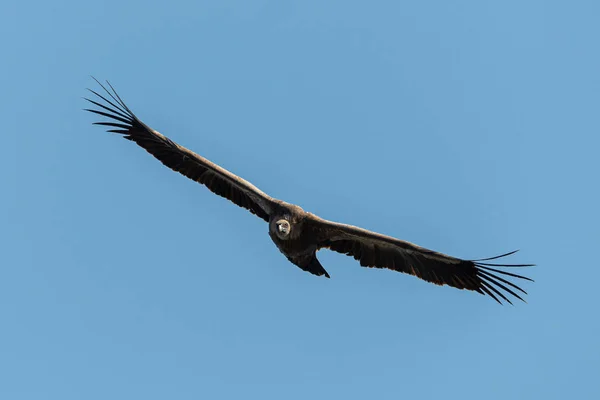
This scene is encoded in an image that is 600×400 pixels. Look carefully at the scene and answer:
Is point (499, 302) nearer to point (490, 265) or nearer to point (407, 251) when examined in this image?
point (490, 265)

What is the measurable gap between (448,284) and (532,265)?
2.59 metres

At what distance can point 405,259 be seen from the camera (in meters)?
18.0

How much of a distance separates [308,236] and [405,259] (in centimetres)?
201

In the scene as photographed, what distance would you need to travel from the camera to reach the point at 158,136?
18.4m

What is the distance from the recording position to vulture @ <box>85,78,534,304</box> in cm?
1739

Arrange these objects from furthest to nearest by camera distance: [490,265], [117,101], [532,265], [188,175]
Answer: [188,175] < [117,101] < [490,265] < [532,265]

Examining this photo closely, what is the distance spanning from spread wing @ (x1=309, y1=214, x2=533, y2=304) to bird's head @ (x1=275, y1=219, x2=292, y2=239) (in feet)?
1.67

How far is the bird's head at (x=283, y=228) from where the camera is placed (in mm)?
17663

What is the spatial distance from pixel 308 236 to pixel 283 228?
676 millimetres

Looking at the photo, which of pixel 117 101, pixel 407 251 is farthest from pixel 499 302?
pixel 117 101

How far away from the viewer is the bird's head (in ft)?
57.9

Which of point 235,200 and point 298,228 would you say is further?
point 235,200

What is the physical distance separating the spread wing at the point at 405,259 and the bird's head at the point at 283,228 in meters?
0.51

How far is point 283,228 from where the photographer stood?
57.9 feet
